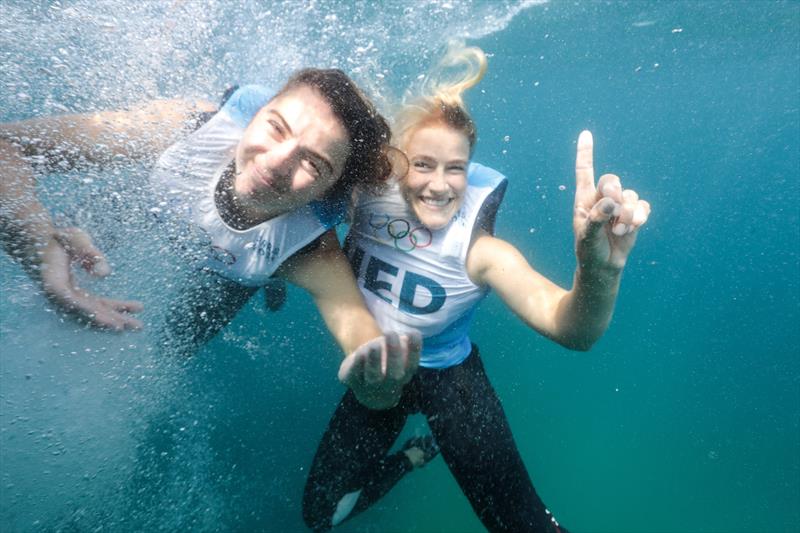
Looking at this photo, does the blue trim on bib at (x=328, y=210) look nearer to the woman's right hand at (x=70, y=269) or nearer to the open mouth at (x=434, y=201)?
the open mouth at (x=434, y=201)

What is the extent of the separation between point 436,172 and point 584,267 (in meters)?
1.13

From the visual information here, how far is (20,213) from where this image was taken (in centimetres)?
240

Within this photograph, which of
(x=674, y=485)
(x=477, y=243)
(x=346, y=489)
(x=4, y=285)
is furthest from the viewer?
(x=674, y=485)

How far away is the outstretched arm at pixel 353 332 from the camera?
6.03 ft

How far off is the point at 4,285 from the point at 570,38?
53.9 feet

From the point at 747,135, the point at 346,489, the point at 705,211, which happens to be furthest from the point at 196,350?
the point at 705,211

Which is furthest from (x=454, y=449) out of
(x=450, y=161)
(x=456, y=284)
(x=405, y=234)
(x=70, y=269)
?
(x=70, y=269)

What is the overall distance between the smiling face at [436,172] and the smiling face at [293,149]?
19.6 inches

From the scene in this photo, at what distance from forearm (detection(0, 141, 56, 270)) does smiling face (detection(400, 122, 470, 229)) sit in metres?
1.98

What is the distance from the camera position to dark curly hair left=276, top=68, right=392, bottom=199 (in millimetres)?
2475

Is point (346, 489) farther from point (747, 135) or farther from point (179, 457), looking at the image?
point (747, 135)

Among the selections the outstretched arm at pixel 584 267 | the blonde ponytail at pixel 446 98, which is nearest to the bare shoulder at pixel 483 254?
the outstretched arm at pixel 584 267

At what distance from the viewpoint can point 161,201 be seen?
3.07 m

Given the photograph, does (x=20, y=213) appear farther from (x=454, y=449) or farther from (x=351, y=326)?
(x=454, y=449)
